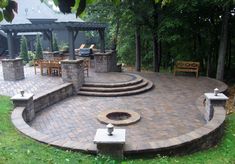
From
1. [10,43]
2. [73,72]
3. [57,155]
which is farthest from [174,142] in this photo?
[10,43]

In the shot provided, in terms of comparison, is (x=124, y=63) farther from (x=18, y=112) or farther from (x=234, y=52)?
(x=18, y=112)

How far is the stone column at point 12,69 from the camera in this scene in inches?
477

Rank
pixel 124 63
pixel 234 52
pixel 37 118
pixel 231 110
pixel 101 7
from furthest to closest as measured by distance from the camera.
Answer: pixel 124 63 → pixel 234 52 → pixel 101 7 → pixel 231 110 → pixel 37 118

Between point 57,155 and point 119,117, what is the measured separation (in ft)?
11.1

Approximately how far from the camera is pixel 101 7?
14.5 meters

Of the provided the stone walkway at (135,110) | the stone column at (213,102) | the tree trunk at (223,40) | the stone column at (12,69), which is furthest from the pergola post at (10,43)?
the tree trunk at (223,40)

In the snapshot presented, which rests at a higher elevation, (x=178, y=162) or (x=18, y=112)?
(x=18, y=112)

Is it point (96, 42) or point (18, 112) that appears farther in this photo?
point (96, 42)

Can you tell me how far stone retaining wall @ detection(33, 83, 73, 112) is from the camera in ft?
27.9

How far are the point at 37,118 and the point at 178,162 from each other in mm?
4459

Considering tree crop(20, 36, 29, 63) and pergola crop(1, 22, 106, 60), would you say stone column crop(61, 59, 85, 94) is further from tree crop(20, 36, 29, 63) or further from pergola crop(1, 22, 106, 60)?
tree crop(20, 36, 29, 63)

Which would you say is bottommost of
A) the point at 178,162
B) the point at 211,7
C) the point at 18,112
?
the point at 178,162

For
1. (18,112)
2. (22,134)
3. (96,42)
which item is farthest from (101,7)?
(96,42)

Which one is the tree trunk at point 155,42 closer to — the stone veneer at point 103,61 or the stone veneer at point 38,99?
the stone veneer at point 103,61
